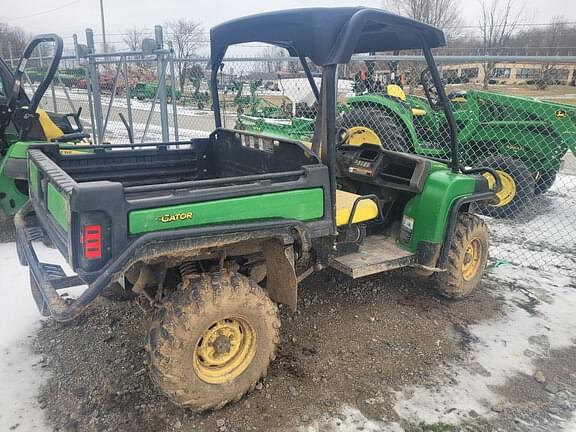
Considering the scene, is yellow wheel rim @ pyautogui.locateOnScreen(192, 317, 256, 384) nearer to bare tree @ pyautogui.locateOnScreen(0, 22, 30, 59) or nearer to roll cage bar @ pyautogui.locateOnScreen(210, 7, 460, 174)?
roll cage bar @ pyautogui.locateOnScreen(210, 7, 460, 174)

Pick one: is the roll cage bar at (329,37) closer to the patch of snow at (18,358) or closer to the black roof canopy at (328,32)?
the black roof canopy at (328,32)

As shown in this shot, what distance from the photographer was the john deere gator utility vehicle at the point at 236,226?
7.87 feet

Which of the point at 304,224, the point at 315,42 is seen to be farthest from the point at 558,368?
the point at 315,42

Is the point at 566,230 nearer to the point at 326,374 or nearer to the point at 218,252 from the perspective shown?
the point at 326,374

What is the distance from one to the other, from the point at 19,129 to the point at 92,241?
3949 mm

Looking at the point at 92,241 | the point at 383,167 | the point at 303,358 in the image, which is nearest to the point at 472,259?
the point at 383,167

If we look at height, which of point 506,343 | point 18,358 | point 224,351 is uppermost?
point 224,351

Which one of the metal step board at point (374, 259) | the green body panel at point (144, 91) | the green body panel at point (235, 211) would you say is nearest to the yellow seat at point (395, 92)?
the metal step board at point (374, 259)

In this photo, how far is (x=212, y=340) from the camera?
9.13ft

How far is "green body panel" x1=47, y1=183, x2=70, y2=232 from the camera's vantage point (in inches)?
94.7

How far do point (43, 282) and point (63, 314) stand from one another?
461 millimetres

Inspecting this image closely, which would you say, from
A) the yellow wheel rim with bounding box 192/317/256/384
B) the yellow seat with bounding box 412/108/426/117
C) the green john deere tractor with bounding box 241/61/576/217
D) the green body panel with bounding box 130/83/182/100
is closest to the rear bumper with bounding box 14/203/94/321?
the yellow wheel rim with bounding box 192/317/256/384

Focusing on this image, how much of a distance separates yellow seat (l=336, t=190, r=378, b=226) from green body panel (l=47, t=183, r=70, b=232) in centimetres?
171

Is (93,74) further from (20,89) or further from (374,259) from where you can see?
(374,259)
